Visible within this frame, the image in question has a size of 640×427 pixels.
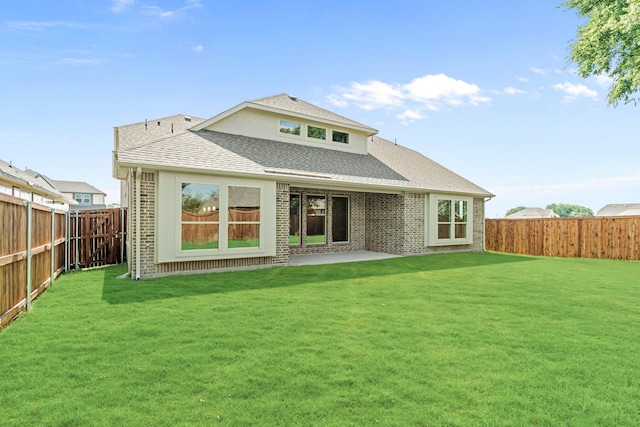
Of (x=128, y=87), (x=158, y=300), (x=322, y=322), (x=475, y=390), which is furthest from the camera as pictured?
(x=128, y=87)

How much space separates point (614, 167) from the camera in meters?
30.2

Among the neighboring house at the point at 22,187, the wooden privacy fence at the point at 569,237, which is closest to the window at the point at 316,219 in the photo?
the neighboring house at the point at 22,187

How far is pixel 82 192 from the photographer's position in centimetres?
4922

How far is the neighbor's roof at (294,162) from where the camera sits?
877 centimetres

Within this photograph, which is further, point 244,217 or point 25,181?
point 25,181

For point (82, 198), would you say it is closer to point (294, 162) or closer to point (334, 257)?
point (294, 162)

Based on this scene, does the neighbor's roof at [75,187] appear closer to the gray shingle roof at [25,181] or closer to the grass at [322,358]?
the gray shingle roof at [25,181]

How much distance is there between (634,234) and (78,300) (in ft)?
62.9

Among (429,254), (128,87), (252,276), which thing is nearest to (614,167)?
(429,254)

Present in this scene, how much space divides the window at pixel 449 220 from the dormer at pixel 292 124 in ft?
13.8

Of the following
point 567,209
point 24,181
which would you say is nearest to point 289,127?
point 24,181

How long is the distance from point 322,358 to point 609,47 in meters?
16.0

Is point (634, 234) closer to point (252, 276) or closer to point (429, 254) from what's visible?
point (429, 254)

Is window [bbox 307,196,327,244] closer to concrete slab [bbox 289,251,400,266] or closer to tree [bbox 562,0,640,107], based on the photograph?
concrete slab [bbox 289,251,400,266]
